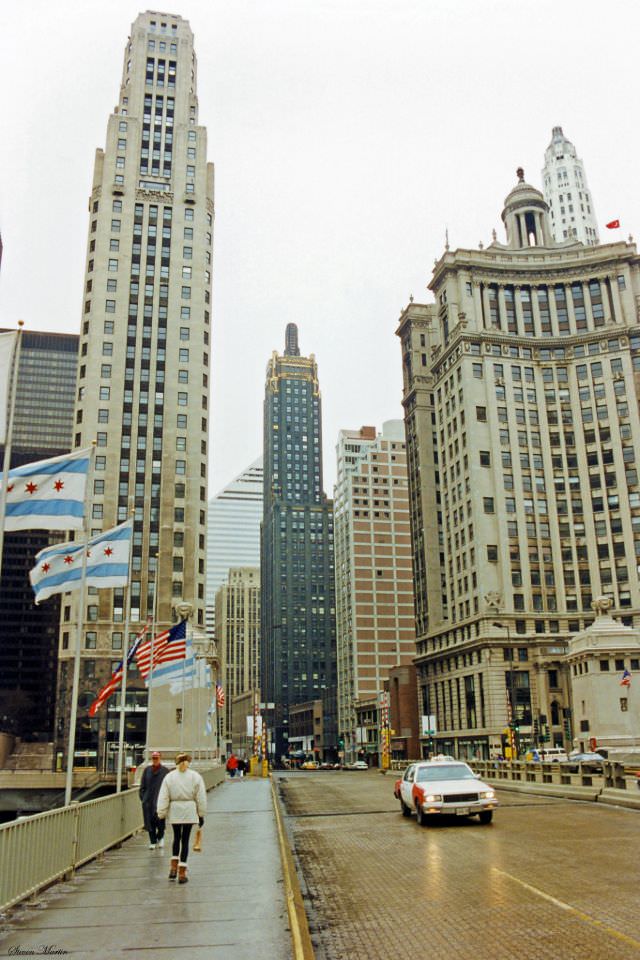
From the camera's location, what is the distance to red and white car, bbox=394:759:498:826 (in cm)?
2031

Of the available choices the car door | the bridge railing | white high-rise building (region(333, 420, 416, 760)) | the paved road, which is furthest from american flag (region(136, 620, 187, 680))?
white high-rise building (region(333, 420, 416, 760))

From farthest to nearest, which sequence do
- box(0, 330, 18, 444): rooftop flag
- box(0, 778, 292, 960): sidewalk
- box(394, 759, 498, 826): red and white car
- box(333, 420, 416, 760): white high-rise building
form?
1. box(333, 420, 416, 760): white high-rise building
2. box(394, 759, 498, 826): red and white car
3. box(0, 330, 18, 444): rooftop flag
4. box(0, 778, 292, 960): sidewalk

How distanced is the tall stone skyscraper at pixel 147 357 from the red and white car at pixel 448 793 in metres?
63.7

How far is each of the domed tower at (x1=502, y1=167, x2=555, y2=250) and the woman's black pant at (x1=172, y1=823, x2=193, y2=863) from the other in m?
114

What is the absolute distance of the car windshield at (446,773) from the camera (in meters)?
21.8

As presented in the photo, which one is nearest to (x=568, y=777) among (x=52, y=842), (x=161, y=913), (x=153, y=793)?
(x=153, y=793)

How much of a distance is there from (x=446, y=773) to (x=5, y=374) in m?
15.1

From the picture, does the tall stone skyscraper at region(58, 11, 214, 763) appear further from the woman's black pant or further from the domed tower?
the woman's black pant

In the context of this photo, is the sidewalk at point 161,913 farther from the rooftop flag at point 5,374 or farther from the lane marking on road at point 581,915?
the rooftop flag at point 5,374

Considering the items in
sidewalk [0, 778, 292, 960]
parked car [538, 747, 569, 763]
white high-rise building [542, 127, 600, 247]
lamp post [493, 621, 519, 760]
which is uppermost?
white high-rise building [542, 127, 600, 247]

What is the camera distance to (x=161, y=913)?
33.0 feet

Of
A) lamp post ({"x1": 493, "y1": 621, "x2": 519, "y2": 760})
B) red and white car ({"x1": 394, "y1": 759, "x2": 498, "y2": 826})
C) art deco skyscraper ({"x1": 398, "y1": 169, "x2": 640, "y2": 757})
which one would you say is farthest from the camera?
art deco skyscraper ({"x1": 398, "y1": 169, "x2": 640, "y2": 757})

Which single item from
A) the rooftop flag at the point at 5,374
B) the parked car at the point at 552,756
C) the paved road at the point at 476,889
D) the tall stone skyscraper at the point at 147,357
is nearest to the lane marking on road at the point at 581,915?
the paved road at the point at 476,889

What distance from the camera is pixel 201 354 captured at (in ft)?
319
